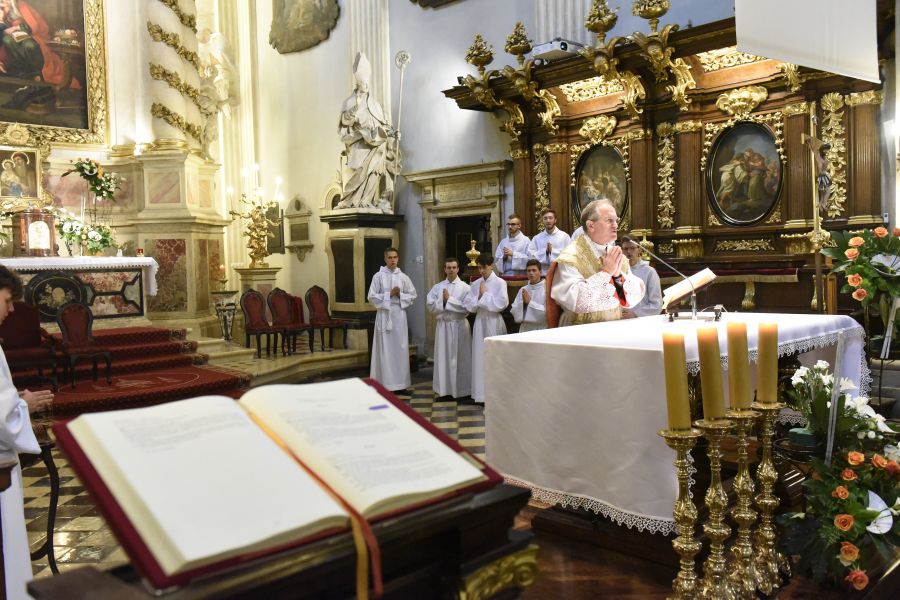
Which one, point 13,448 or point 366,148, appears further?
point 366,148

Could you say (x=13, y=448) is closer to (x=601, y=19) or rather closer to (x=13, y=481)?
(x=13, y=481)

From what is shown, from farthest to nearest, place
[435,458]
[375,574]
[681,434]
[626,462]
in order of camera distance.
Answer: [626,462], [681,434], [435,458], [375,574]

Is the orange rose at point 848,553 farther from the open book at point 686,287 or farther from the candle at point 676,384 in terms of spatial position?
the open book at point 686,287

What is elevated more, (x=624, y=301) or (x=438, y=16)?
(x=438, y=16)

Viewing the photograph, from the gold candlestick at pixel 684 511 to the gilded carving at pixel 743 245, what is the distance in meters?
6.67

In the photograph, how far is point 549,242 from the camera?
9828 millimetres

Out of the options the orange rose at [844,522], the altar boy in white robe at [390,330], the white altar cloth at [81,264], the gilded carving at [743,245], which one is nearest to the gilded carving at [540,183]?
the altar boy in white robe at [390,330]

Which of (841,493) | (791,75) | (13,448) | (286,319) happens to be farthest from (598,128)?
(13,448)

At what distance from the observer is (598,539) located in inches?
154

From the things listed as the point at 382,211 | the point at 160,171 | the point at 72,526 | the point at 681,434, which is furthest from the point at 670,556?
the point at 160,171

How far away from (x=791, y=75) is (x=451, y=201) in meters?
5.73

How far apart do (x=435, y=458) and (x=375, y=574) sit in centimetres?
29

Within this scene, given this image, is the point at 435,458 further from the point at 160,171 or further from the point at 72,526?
the point at 160,171

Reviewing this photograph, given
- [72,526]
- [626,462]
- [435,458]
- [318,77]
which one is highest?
[318,77]
